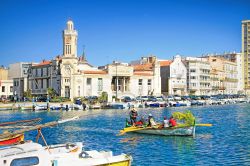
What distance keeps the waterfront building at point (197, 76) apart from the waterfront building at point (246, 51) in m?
42.7

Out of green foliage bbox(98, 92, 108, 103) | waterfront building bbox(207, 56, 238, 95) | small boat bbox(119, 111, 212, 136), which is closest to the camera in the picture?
small boat bbox(119, 111, 212, 136)

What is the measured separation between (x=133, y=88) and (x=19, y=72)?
140ft

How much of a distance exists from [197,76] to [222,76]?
21.7m

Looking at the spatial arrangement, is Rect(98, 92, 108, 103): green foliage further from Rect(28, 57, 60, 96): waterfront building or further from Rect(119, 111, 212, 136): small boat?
Rect(119, 111, 212, 136): small boat

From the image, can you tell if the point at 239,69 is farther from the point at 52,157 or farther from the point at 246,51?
the point at 52,157

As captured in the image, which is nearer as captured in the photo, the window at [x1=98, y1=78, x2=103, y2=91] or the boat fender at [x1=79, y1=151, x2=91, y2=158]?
the boat fender at [x1=79, y1=151, x2=91, y2=158]

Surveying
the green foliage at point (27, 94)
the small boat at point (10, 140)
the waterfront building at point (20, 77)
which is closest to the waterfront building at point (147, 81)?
the green foliage at point (27, 94)

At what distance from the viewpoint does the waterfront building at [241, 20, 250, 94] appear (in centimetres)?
18600

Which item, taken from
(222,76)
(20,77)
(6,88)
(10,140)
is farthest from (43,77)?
(10,140)

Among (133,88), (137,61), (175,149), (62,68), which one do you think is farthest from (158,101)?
(175,149)

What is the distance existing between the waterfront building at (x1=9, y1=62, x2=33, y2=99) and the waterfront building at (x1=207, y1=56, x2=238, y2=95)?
68803mm

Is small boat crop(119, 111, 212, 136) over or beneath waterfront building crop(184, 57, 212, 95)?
beneath

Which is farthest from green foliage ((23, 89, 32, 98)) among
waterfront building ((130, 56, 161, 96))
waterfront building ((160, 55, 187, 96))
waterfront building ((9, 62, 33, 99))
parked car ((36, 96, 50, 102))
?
waterfront building ((160, 55, 187, 96))

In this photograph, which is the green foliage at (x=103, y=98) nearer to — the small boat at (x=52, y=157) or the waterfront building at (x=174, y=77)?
the waterfront building at (x=174, y=77)
